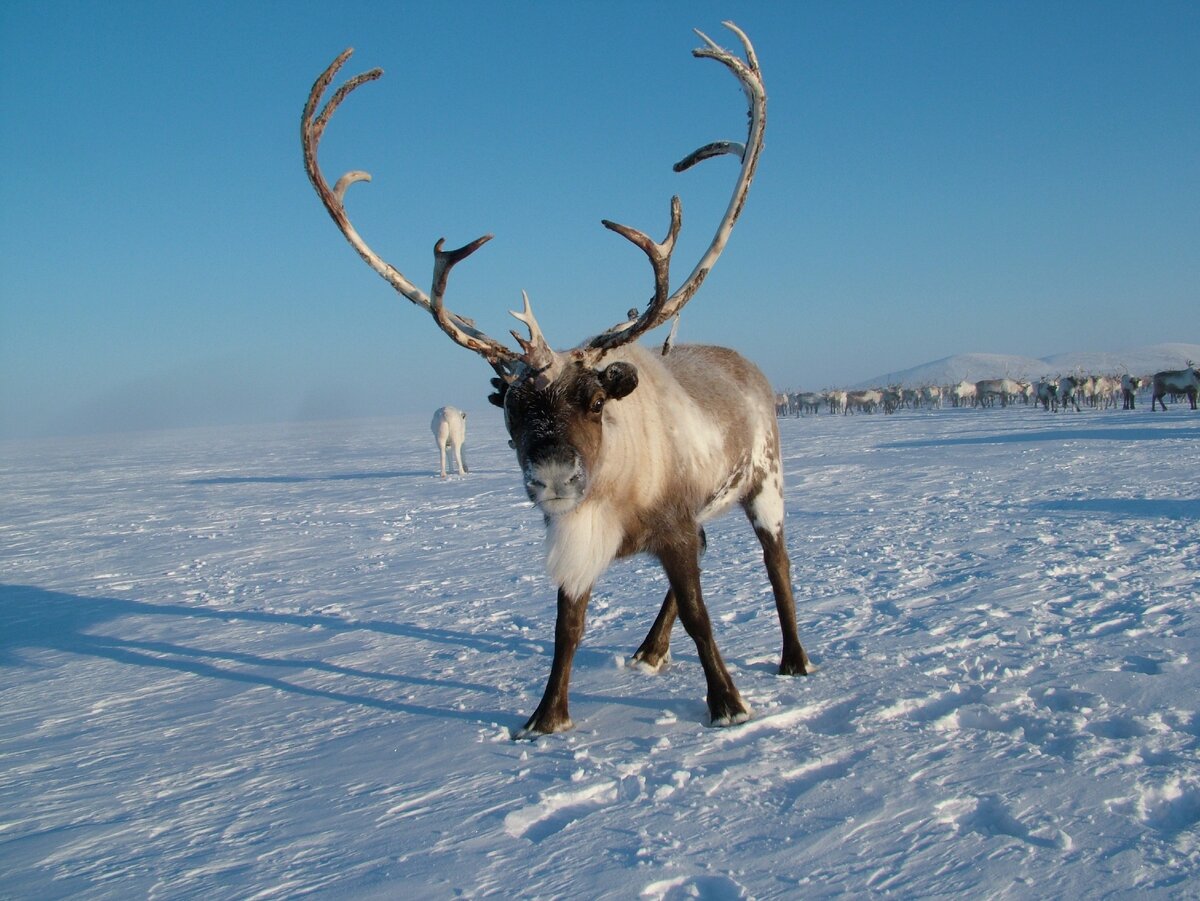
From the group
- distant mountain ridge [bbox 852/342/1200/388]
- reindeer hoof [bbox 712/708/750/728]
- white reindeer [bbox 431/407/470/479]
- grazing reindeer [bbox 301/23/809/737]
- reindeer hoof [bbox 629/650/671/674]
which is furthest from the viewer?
distant mountain ridge [bbox 852/342/1200/388]

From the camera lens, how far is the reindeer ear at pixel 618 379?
353 centimetres

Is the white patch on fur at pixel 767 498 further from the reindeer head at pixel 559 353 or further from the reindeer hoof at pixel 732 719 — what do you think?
the reindeer hoof at pixel 732 719

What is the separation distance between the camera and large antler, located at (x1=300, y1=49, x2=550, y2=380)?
370 centimetres

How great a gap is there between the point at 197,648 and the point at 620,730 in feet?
11.6

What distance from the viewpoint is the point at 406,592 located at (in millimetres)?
6922

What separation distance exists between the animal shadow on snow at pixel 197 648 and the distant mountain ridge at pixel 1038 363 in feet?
435

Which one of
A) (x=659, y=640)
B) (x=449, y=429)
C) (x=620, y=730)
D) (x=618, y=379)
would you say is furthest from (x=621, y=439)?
(x=449, y=429)

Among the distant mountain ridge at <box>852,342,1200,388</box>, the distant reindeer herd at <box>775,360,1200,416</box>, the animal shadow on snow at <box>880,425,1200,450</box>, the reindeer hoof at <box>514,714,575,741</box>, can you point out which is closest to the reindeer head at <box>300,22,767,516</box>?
the reindeer hoof at <box>514,714,575,741</box>

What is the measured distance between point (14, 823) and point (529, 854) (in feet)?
6.95

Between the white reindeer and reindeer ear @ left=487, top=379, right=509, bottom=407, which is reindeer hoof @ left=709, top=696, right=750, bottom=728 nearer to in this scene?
reindeer ear @ left=487, top=379, right=509, bottom=407

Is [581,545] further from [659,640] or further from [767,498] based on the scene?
[767,498]

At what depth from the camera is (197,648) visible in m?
5.55

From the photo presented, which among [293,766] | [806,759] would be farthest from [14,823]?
[806,759]

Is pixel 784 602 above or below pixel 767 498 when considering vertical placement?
below
